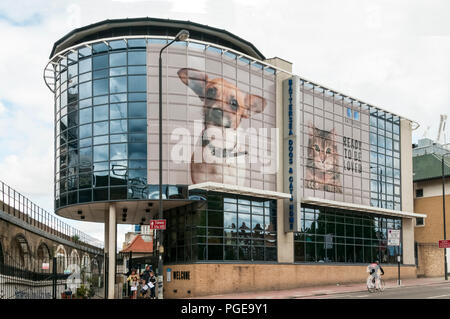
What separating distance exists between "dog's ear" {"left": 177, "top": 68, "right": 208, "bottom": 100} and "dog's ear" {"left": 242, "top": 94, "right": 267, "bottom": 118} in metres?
3.41

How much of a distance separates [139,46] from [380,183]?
79.2 feet

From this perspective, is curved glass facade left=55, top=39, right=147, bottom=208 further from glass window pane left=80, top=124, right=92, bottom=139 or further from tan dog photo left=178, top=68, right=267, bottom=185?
tan dog photo left=178, top=68, right=267, bottom=185

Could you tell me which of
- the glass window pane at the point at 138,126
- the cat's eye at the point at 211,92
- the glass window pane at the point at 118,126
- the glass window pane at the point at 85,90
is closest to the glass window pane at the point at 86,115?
the glass window pane at the point at 85,90

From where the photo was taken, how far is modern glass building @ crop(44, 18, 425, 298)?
1309 inches

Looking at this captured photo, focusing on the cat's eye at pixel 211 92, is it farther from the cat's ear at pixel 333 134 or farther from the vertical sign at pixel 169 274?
the cat's ear at pixel 333 134

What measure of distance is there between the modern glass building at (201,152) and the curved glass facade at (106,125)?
7 cm

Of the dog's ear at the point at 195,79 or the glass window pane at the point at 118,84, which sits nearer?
the dog's ear at the point at 195,79

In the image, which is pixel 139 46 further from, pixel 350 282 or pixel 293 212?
pixel 350 282

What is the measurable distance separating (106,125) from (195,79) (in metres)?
6.16

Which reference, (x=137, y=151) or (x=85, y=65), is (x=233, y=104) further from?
(x=85, y=65)

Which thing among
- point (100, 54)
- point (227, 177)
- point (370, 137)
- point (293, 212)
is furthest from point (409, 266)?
point (100, 54)

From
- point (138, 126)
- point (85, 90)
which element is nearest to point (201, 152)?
point (138, 126)

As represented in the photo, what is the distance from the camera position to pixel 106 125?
34.1 metres

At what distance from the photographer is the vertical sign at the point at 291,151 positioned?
37.2 meters
